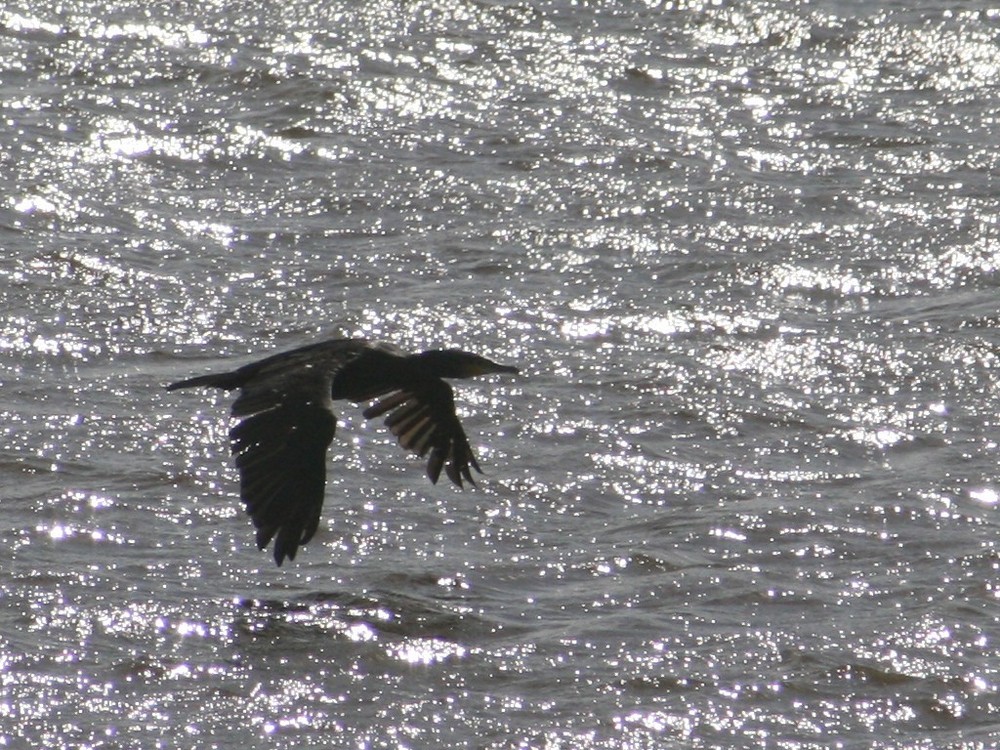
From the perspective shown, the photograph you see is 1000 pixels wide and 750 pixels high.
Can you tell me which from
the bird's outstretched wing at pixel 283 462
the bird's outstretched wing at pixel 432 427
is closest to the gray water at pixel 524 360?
the bird's outstretched wing at pixel 432 427

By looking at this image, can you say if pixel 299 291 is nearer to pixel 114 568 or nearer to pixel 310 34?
pixel 114 568

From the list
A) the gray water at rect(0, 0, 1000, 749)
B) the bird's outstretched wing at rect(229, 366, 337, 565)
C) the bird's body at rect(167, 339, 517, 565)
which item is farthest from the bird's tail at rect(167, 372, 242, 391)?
the gray water at rect(0, 0, 1000, 749)

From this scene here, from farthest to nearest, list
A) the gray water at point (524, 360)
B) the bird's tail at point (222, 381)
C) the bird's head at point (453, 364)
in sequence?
the bird's head at point (453, 364) → the bird's tail at point (222, 381) → the gray water at point (524, 360)

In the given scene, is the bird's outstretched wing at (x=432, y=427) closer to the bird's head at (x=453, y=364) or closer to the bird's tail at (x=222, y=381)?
the bird's head at (x=453, y=364)

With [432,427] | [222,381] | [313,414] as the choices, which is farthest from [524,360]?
[313,414]

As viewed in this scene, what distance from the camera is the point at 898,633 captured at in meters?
6.98

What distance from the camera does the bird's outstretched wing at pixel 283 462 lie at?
6121mm

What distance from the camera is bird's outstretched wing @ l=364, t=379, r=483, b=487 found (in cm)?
741

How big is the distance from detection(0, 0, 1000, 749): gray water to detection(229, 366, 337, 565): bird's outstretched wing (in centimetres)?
53

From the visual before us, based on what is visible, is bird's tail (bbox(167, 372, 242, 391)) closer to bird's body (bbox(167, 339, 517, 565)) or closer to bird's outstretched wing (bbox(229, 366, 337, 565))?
bird's body (bbox(167, 339, 517, 565))

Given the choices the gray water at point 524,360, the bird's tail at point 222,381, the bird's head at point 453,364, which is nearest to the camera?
the gray water at point 524,360

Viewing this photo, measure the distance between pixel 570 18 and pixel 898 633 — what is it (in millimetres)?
8414

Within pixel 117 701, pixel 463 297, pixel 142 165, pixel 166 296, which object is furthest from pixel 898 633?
pixel 142 165

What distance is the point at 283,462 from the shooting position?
618 cm
